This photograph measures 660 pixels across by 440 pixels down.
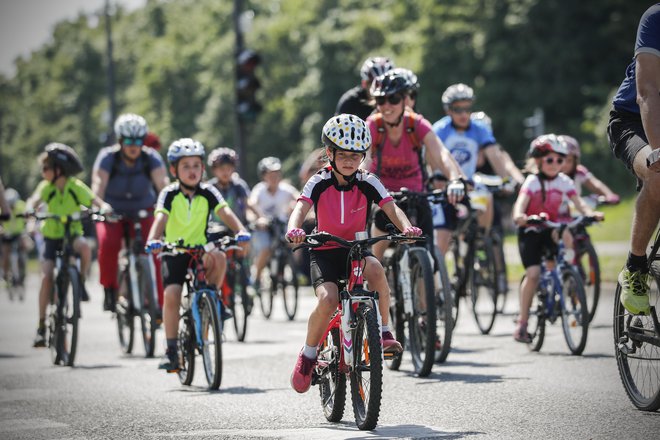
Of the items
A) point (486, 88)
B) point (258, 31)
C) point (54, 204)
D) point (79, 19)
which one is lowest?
point (54, 204)

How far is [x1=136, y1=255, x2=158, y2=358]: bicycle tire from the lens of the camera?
40.4 feet

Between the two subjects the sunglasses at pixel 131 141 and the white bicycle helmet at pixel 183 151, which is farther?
the sunglasses at pixel 131 141

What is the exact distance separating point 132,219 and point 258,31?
4901cm

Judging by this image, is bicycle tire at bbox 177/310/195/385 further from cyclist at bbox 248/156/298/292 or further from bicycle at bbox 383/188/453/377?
cyclist at bbox 248/156/298/292

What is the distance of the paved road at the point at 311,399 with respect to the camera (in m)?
7.52

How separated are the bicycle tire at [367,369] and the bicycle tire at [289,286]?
377 inches

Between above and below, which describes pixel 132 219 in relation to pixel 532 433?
above

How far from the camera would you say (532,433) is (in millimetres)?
7148

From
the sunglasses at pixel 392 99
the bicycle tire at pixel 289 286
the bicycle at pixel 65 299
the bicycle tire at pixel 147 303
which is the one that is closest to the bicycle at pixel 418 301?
the sunglasses at pixel 392 99

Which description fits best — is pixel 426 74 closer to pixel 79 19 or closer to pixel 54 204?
pixel 54 204

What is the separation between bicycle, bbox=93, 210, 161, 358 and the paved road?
285mm

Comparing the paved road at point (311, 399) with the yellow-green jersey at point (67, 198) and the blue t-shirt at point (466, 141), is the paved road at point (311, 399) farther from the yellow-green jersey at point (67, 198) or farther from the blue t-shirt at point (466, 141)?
the blue t-shirt at point (466, 141)

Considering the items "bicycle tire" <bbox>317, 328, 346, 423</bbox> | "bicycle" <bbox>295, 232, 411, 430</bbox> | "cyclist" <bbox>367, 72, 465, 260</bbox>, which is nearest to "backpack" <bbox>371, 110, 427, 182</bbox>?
"cyclist" <bbox>367, 72, 465, 260</bbox>

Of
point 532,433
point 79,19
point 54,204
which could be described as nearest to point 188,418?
point 532,433
